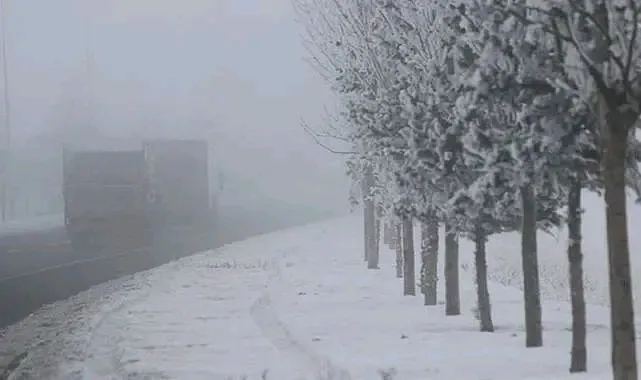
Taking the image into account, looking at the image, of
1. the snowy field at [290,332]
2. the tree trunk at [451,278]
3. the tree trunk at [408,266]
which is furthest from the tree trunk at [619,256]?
the tree trunk at [408,266]

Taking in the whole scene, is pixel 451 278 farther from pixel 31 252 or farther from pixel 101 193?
pixel 31 252

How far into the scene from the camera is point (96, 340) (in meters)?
16.0

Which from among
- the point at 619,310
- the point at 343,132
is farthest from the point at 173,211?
the point at 619,310

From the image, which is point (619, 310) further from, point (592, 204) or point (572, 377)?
point (592, 204)

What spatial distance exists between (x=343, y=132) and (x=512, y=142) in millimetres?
17182

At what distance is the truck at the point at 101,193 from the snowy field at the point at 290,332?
1017cm

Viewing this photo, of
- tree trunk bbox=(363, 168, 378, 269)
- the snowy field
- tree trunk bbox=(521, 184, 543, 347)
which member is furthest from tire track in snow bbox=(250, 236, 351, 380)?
tree trunk bbox=(363, 168, 378, 269)

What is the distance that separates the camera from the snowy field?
12453 millimetres

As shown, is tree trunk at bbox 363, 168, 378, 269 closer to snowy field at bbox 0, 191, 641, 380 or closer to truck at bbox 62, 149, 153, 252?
snowy field at bbox 0, 191, 641, 380

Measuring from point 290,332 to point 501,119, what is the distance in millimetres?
5429

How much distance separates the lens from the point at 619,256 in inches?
328

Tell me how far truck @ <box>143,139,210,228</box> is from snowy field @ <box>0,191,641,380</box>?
54.7ft

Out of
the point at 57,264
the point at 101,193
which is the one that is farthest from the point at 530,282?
the point at 101,193

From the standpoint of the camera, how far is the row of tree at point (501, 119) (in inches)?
326
